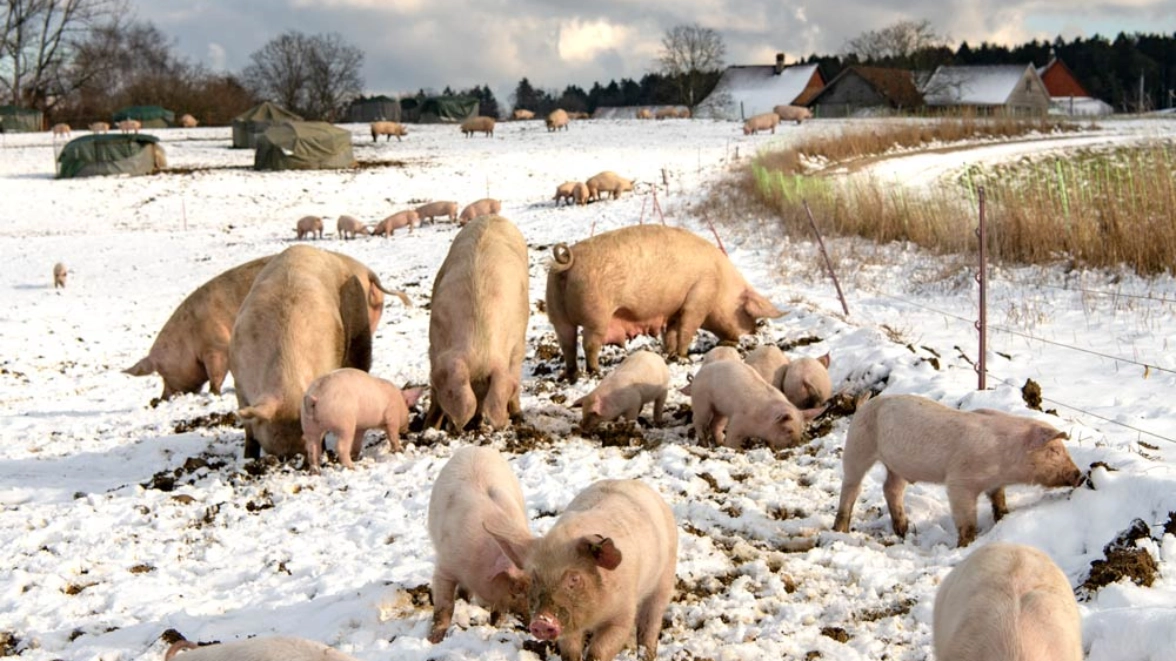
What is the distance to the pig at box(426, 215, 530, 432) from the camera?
7.42 m

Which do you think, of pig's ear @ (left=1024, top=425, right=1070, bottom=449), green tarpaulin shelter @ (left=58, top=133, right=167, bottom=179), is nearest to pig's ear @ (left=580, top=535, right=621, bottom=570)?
pig's ear @ (left=1024, top=425, right=1070, bottom=449)

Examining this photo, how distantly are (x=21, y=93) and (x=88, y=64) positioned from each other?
5.27 m

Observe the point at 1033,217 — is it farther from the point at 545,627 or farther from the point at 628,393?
the point at 545,627

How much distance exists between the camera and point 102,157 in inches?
1427

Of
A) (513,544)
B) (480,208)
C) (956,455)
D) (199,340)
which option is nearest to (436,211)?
(480,208)

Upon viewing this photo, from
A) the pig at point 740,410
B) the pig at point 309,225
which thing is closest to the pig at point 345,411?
the pig at point 740,410

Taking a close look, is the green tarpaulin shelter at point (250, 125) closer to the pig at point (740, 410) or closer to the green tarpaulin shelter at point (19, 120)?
the green tarpaulin shelter at point (19, 120)

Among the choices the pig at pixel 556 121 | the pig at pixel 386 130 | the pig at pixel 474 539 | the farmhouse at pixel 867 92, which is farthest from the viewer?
the farmhouse at pixel 867 92

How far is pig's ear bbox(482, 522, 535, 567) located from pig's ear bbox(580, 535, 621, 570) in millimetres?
348

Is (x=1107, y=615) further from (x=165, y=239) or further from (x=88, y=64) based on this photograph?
(x=88, y=64)

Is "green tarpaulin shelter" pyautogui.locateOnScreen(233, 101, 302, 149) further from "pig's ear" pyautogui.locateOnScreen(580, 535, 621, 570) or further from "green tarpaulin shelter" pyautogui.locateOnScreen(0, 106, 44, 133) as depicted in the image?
"pig's ear" pyautogui.locateOnScreen(580, 535, 621, 570)

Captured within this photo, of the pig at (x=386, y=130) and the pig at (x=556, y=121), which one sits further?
the pig at (x=556, y=121)

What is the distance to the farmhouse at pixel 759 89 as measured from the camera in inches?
2689

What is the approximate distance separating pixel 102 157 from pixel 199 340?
2924 centimetres
